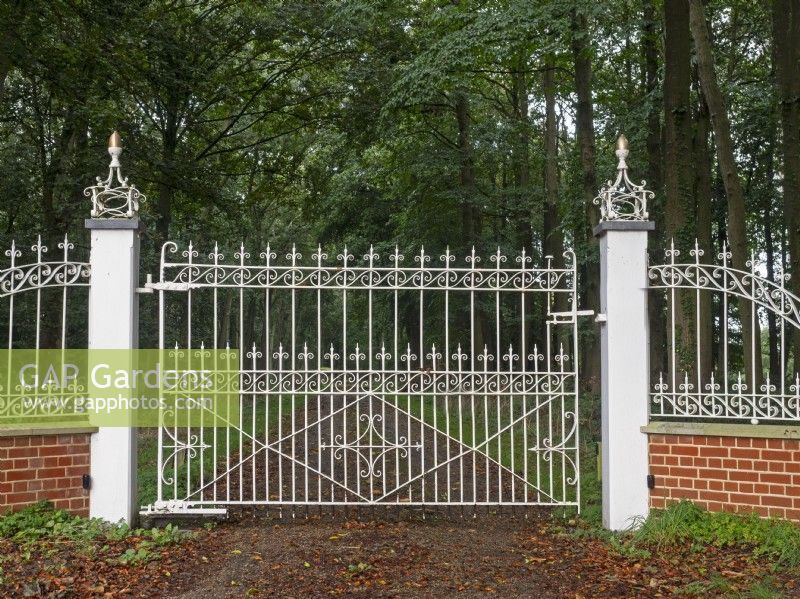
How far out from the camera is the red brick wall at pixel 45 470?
602 centimetres

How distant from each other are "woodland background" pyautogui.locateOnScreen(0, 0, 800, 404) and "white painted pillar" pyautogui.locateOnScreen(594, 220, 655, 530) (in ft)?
9.81

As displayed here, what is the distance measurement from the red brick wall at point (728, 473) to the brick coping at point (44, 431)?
15.2 feet

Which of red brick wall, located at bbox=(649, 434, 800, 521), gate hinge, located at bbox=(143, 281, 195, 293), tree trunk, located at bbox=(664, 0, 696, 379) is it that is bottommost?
red brick wall, located at bbox=(649, 434, 800, 521)

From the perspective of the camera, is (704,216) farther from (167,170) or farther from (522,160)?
(167,170)

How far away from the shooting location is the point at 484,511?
7160 millimetres

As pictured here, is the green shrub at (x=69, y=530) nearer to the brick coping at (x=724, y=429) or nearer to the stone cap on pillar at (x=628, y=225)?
the brick coping at (x=724, y=429)

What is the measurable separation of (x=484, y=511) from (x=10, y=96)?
1296cm

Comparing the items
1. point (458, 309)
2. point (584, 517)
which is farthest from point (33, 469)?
point (458, 309)

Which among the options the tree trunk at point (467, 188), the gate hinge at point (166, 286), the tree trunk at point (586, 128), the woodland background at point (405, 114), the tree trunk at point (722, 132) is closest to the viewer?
the gate hinge at point (166, 286)

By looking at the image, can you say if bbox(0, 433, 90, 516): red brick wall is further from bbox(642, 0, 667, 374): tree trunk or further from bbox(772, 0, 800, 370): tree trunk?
bbox(642, 0, 667, 374): tree trunk

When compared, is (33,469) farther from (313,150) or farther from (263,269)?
(313,150)

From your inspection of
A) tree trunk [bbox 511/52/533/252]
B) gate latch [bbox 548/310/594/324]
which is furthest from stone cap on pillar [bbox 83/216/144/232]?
tree trunk [bbox 511/52/533/252]

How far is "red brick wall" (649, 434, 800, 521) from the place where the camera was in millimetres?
5930

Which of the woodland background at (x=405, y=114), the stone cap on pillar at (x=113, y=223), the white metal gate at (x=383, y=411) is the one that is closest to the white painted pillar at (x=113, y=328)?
the stone cap on pillar at (x=113, y=223)
